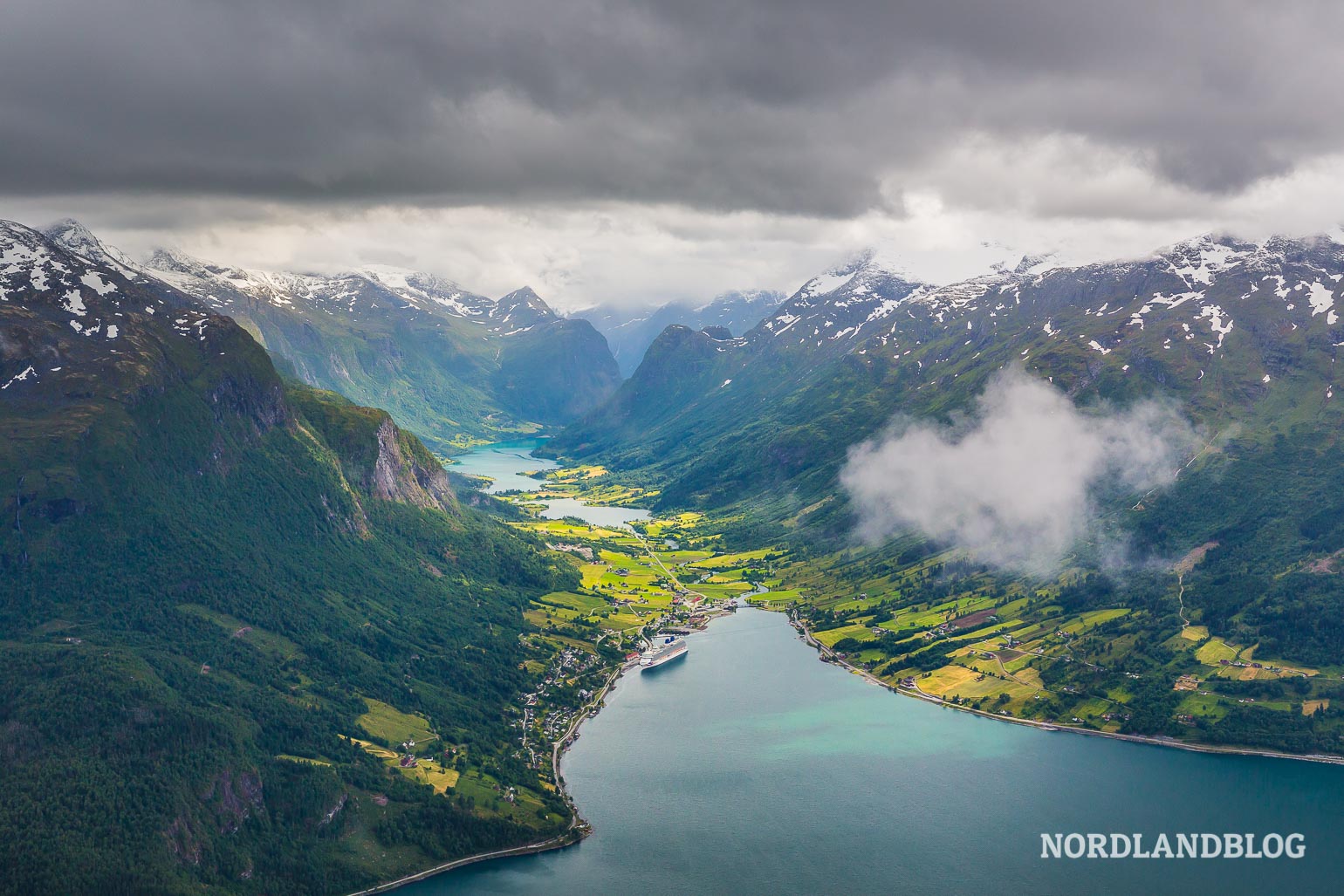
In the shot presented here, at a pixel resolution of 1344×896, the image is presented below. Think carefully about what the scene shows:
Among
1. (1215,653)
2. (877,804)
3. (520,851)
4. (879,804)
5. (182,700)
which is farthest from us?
(1215,653)

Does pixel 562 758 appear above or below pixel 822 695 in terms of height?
below

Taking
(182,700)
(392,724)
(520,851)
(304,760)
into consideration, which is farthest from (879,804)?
(182,700)

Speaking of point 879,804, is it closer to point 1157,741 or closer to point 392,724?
point 1157,741

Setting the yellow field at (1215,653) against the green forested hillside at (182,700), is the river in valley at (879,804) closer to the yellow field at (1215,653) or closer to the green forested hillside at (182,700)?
the green forested hillside at (182,700)

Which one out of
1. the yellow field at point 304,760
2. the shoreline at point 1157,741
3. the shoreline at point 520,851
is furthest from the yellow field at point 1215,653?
the yellow field at point 304,760

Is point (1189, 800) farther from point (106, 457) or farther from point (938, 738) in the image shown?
point (106, 457)

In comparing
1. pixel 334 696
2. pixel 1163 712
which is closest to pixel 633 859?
pixel 334 696
